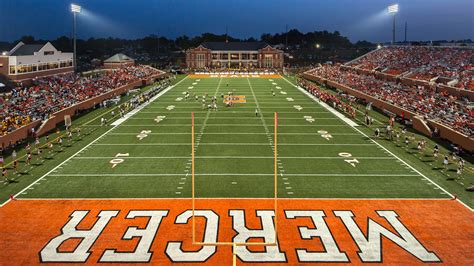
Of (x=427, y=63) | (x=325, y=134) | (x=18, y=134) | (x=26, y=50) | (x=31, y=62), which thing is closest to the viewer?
(x=18, y=134)

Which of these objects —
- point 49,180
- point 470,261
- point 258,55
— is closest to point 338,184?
point 470,261

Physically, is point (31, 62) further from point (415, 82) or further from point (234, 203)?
point (415, 82)

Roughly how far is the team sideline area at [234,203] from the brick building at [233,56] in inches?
3584

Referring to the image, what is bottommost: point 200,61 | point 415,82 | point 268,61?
point 415,82

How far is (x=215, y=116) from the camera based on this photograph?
4044 centimetres

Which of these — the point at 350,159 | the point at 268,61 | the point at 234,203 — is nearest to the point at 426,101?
the point at 350,159

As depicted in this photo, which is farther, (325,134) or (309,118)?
(309,118)

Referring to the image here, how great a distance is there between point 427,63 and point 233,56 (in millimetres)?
71939

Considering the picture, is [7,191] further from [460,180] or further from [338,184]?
[460,180]

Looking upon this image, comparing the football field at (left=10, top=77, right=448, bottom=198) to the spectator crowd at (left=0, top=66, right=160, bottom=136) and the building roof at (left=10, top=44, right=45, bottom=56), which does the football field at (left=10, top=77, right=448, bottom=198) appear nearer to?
the spectator crowd at (left=0, top=66, right=160, bottom=136)

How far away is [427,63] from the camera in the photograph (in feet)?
186

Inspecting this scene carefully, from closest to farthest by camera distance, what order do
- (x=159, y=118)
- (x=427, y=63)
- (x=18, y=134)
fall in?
(x=18, y=134), (x=159, y=118), (x=427, y=63)

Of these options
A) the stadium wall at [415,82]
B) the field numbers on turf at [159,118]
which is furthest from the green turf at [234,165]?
the stadium wall at [415,82]

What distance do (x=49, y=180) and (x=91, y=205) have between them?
4601 millimetres
